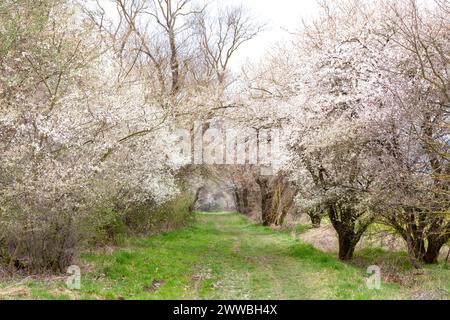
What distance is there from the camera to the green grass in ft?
31.3

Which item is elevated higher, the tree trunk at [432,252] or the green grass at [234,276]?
the tree trunk at [432,252]

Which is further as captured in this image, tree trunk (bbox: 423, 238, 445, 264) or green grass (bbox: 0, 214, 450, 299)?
tree trunk (bbox: 423, 238, 445, 264)

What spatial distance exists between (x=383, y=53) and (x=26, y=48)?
9804 millimetres

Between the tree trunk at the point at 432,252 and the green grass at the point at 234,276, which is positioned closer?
the green grass at the point at 234,276

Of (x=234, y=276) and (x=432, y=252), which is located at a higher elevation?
(x=432, y=252)

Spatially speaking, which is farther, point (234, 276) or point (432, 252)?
point (432, 252)

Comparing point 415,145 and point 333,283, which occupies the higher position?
point 415,145

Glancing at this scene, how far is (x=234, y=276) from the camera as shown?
40.5 feet

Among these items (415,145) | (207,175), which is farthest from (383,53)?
(207,175)

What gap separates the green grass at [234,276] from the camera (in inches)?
376

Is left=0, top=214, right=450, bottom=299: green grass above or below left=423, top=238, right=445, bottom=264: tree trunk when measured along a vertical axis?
below
